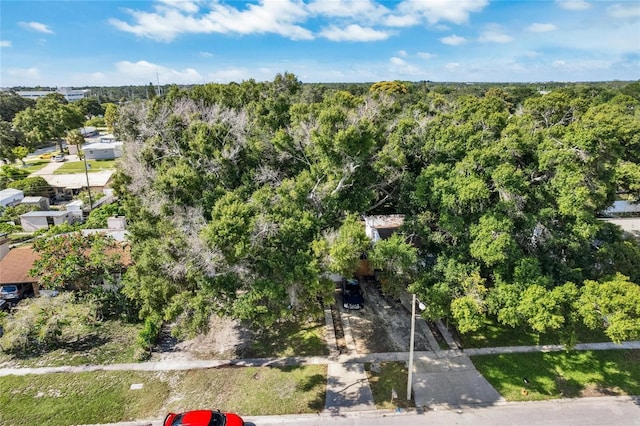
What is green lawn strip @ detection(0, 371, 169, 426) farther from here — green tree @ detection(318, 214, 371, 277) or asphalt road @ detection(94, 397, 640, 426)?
green tree @ detection(318, 214, 371, 277)

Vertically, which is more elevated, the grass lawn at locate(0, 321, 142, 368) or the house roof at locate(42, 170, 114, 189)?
the house roof at locate(42, 170, 114, 189)

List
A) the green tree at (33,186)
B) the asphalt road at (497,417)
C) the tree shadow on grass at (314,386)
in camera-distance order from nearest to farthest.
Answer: the asphalt road at (497,417) → the tree shadow on grass at (314,386) → the green tree at (33,186)

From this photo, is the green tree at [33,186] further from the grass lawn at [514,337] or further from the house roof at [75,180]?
the grass lawn at [514,337]

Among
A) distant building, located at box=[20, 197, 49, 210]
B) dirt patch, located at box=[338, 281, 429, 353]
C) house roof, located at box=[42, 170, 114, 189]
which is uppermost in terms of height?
house roof, located at box=[42, 170, 114, 189]

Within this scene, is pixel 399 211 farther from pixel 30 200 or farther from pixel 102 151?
pixel 102 151

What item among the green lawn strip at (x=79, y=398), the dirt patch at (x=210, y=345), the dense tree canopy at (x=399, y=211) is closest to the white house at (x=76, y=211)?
the dense tree canopy at (x=399, y=211)

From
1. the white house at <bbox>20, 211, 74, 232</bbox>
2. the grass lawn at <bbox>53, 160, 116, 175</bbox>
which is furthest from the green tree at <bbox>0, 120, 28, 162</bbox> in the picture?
the white house at <bbox>20, 211, 74, 232</bbox>

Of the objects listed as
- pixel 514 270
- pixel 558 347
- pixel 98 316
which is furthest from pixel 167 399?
pixel 558 347
